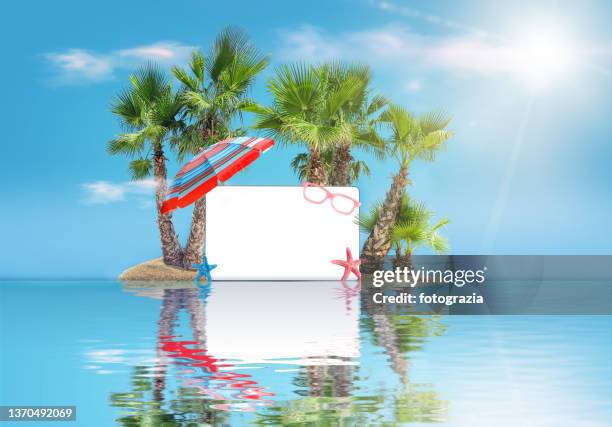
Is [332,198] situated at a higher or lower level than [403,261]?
higher

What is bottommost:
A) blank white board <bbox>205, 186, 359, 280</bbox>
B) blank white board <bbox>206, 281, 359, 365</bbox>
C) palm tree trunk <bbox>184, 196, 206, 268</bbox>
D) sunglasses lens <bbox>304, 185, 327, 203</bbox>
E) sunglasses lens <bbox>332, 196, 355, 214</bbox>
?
blank white board <bbox>206, 281, 359, 365</bbox>

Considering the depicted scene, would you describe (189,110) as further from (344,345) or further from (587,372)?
(587,372)

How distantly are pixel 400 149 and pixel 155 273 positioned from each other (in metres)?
7.48

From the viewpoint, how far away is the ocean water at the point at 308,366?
465 cm

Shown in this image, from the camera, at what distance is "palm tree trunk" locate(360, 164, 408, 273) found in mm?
18859

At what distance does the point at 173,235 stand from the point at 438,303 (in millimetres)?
10980

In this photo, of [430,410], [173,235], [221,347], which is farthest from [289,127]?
[430,410]

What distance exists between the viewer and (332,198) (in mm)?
14617

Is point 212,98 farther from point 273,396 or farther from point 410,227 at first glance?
point 273,396

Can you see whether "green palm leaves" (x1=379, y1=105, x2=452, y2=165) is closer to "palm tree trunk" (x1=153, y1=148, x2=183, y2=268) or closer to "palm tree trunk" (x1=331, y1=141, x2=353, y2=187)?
"palm tree trunk" (x1=331, y1=141, x2=353, y2=187)

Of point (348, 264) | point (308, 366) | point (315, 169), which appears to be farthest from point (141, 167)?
point (308, 366)

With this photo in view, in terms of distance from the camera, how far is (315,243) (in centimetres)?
1414

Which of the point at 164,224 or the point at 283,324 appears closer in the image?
the point at 283,324

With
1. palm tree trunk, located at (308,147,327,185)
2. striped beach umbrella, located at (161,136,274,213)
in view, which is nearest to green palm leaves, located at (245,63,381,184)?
palm tree trunk, located at (308,147,327,185)
